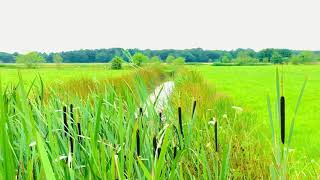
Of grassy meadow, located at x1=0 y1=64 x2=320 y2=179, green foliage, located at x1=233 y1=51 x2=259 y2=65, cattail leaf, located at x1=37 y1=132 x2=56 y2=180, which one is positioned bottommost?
green foliage, located at x1=233 y1=51 x2=259 y2=65

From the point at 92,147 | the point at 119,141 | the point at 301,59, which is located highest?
the point at 92,147

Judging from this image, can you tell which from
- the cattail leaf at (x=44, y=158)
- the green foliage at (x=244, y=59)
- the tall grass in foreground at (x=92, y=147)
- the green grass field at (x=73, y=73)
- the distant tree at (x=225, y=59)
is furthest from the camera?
the green foliage at (x=244, y=59)

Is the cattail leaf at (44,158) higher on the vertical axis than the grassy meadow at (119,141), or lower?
higher

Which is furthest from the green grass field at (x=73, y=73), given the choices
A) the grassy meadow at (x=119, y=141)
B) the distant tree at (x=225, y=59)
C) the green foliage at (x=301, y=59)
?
the distant tree at (x=225, y=59)

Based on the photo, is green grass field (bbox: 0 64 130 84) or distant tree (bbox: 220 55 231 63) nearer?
green grass field (bbox: 0 64 130 84)

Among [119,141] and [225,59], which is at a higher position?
[119,141]

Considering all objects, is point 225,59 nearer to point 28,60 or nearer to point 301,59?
point 301,59

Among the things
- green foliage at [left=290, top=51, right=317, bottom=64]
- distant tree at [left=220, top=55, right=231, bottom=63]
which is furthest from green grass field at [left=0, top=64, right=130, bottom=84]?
distant tree at [left=220, top=55, right=231, bottom=63]

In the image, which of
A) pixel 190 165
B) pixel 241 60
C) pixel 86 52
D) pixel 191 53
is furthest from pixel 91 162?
pixel 241 60

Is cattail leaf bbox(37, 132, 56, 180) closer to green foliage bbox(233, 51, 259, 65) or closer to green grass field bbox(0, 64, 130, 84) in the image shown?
green grass field bbox(0, 64, 130, 84)

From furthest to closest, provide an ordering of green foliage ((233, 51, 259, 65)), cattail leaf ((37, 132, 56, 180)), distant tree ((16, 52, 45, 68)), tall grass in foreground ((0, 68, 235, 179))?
green foliage ((233, 51, 259, 65)) < distant tree ((16, 52, 45, 68)) < tall grass in foreground ((0, 68, 235, 179)) < cattail leaf ((37, 132, 56, 180))

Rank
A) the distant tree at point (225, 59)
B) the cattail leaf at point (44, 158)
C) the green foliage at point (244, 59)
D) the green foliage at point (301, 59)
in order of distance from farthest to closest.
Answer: the green foliage at point (244, 59) → the distant tree at point (225, 59) → the green foliage at point (301, 59) → the cattail leaf at point (44, 158)

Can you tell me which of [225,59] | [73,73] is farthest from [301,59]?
[225,59]

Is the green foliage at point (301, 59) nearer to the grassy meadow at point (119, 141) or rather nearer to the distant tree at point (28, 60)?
the grassy meadow at point (119, 141)
